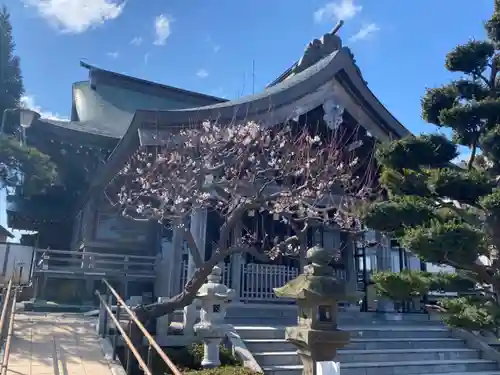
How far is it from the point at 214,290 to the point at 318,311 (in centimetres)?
244

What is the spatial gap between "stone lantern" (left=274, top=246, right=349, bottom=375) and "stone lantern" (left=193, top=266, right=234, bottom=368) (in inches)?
71.3

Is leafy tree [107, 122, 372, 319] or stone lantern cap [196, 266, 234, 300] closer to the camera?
stone lantern cap [196, 266, 234, 300]

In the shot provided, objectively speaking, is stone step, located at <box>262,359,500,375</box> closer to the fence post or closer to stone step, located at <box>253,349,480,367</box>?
stone step, located at <box>253,349,480,367</box>

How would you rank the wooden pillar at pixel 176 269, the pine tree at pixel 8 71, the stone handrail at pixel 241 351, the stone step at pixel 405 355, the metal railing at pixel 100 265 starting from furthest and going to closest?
1. the pine tree at pixel 8 71
2. the metal railing at pixel 100 265
3. the wooden pillar at pixel 176 269
4. the stone step at pixel 405 355
5. the stone handrail at pixel 241 351

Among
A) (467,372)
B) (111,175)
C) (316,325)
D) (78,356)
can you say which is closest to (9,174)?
(111,175)

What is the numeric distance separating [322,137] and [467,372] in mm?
6940

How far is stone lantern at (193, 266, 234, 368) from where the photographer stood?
716cm

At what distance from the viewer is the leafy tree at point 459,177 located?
729cm

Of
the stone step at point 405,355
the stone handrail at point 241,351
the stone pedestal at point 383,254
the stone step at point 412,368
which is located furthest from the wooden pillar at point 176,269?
the stone pedestal at point 383,254

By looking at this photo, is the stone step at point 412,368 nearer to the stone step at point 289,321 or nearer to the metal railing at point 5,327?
the stone step at point 289,321

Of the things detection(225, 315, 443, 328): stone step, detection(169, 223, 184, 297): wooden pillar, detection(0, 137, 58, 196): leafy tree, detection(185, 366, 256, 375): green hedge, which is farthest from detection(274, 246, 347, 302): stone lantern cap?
detection(0, 137, 58, 196): leafy tree

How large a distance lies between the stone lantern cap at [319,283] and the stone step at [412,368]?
2.43 m

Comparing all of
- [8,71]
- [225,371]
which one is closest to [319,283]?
[225,371]

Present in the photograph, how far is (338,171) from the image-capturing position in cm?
1227
